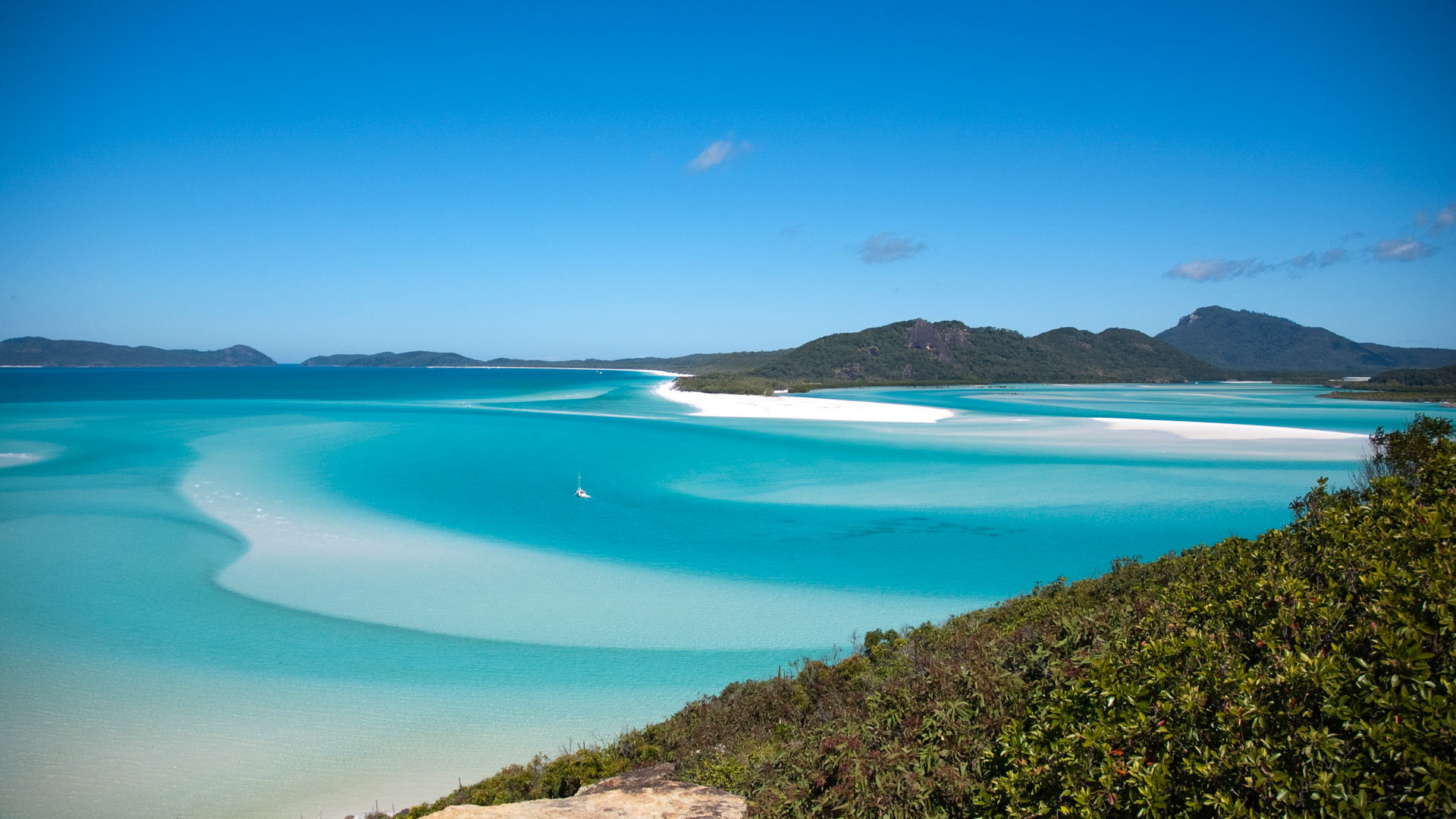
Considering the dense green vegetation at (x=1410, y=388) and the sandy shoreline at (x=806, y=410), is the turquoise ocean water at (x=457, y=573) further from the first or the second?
the dense green vegetation at (x=1410, y=388)

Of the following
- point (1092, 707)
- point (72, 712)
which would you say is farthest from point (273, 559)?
point (1092, 707)

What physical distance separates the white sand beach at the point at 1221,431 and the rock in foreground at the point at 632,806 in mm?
44660

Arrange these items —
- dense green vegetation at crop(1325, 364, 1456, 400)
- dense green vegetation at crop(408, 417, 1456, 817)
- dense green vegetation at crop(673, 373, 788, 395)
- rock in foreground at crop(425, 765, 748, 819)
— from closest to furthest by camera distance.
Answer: dense green vegetation at crop(408, 417, 1456, 817) < rock in foreground at crop(425, 765, 748, 819) < dense green vegetation at crop(1325, 364, 1456, 400) < dense green vegetation at crop(673, 373, 788, 395)

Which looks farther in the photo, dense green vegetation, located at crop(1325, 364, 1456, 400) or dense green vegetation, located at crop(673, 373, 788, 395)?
dense green vegetation, located at crop(673, 373, 788, 395)

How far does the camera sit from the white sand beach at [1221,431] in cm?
4128

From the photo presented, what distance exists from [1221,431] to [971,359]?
115192 mm

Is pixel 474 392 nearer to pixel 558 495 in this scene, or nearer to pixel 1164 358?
pixel 558 495

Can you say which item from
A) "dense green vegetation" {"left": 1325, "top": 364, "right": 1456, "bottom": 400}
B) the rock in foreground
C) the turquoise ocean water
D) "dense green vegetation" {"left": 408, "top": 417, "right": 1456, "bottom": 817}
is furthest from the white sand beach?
"dense green vegetation" {"left": 1325, "top": 364, "right": 1456, "bottom": 400}

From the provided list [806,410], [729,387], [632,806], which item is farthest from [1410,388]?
[632,806]

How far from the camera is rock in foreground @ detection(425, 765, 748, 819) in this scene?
14.5 feet

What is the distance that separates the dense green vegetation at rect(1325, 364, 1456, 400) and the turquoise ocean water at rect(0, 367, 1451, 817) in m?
57.1

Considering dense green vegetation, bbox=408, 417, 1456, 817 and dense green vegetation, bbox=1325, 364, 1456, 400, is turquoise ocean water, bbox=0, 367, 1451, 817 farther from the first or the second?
dense green vegetation, bbox=1325, 364, 1456, 400

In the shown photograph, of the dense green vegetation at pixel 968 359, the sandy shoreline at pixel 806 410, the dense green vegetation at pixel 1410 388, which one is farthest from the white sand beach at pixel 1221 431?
the dense green vegetation at pixel 968 359

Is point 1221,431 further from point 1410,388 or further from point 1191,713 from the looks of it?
point 1410,388
